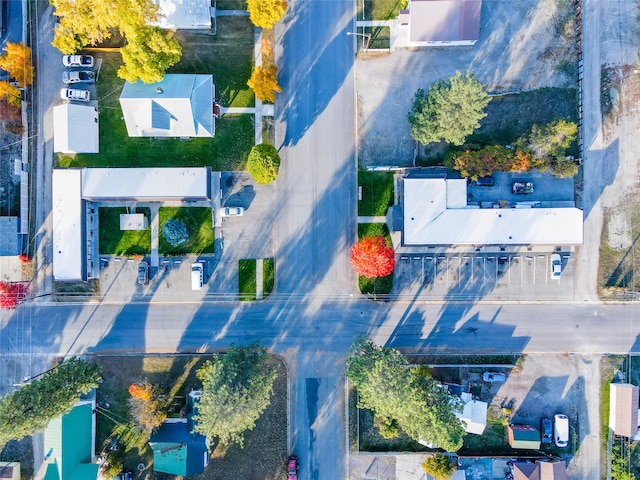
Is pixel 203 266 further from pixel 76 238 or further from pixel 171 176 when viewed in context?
pixel 76 238

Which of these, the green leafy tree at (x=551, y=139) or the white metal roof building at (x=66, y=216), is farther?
the white metal roof building at (x=66, y=216)

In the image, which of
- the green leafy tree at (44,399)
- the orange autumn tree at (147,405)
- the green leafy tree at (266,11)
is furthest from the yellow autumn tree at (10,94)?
the orange autumn tree at (147,405)

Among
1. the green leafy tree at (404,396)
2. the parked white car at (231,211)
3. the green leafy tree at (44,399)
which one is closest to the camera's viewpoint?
the green leafy tree at (44,399)

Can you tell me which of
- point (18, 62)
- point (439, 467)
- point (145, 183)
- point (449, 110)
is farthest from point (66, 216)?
point (439, 467)

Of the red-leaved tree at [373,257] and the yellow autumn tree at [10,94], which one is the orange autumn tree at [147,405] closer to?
the red-leaved tree at [373,257]

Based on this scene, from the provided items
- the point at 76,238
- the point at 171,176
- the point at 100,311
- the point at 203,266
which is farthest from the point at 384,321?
the point at 76,238
